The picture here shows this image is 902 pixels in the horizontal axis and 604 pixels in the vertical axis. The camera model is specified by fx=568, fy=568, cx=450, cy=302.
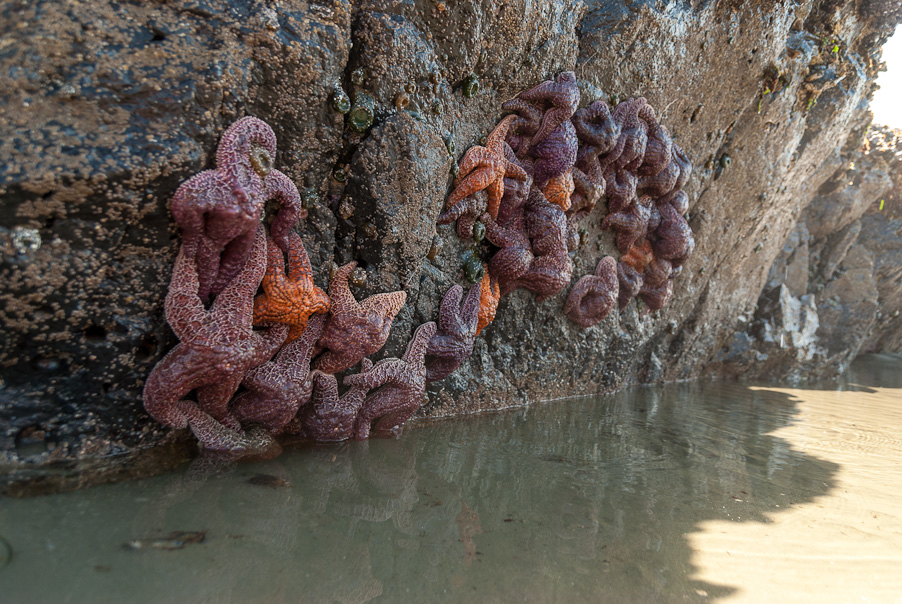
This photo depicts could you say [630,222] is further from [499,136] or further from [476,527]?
[476,527]

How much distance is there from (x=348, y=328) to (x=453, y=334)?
3.08 ft

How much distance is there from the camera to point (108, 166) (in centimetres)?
266

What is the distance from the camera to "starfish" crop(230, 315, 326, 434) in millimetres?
3326

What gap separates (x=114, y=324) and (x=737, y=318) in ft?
27.2

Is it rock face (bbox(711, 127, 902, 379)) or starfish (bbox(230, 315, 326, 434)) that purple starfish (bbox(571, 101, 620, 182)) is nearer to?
starfish (bbox(230, 315, 326, 434))

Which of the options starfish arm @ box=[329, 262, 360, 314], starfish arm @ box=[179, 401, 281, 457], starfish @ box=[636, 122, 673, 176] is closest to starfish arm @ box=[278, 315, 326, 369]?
starfish arm @ box=[329, 262, 360, 314]

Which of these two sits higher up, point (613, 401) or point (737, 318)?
point (737, 318)

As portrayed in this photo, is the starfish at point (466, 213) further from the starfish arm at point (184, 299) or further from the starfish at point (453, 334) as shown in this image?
the starfish arm at point (184, 299)

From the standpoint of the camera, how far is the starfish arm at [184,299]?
2.94m

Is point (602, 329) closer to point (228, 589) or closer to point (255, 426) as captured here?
point (255, 426)

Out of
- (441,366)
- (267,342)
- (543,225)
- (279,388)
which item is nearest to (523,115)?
(543,225)

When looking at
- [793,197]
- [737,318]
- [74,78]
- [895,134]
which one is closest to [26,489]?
[74,78]

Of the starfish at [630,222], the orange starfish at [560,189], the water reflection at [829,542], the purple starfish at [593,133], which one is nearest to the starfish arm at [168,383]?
the water reflection at [829,542]

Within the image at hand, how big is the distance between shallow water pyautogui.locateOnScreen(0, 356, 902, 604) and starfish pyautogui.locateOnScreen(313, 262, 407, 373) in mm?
566
